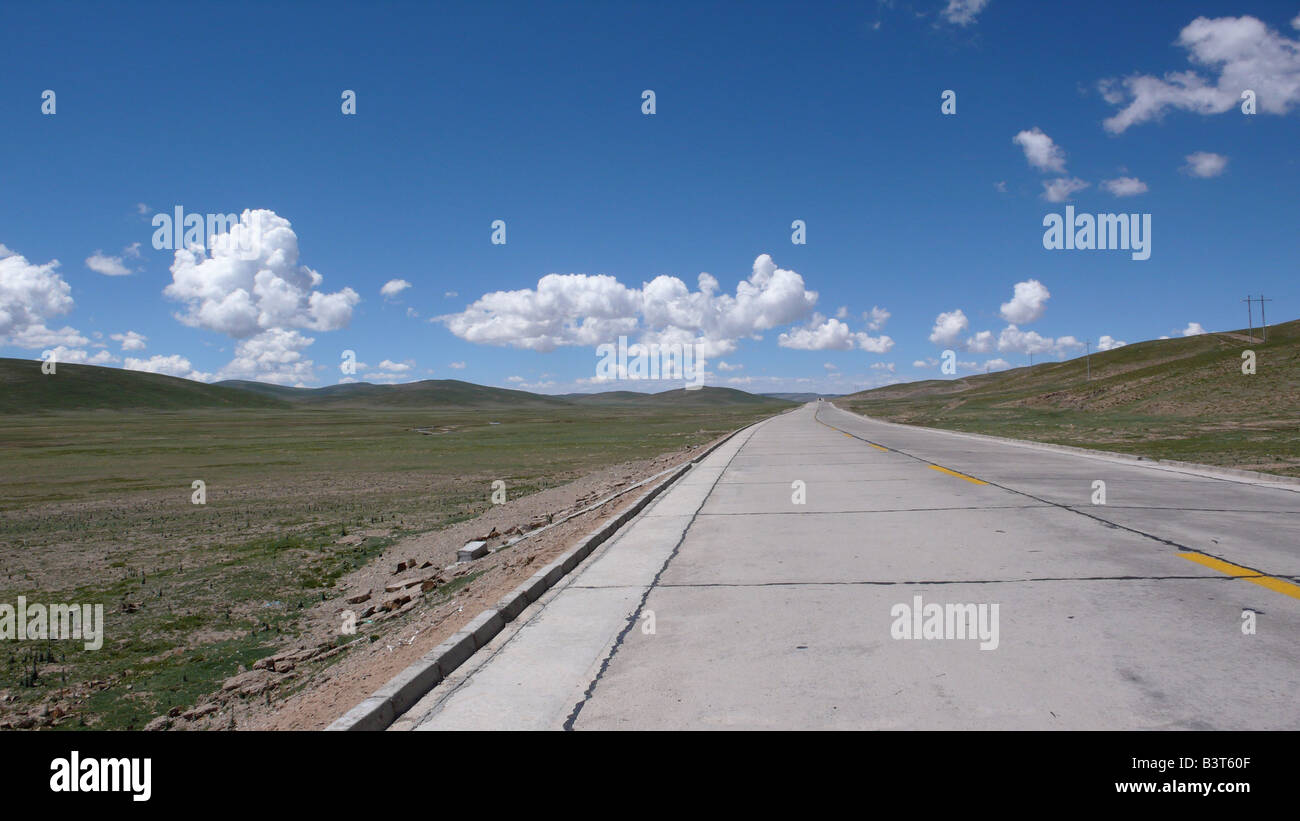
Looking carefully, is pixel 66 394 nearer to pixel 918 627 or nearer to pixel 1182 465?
pixel 1182 465

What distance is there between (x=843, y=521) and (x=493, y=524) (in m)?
8.61

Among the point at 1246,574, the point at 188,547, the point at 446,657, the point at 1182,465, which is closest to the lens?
the point at 446,657

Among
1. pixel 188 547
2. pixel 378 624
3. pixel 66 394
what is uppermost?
pixel 66 394

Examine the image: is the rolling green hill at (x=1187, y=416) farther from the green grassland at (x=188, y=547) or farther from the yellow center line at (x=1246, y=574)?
the green grassland at (x=188, y=547)

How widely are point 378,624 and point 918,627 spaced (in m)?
6.71

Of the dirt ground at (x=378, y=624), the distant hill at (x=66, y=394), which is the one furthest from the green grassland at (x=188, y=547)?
the distant hill at (x=66, y=394)

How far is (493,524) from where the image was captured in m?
17.0

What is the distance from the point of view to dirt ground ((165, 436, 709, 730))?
6.07 meters

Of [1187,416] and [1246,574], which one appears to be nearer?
[1246,574]

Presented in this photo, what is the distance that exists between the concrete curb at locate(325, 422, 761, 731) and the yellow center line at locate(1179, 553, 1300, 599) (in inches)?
258

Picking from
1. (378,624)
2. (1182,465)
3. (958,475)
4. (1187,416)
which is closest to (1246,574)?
(378,624)

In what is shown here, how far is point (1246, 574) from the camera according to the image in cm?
705

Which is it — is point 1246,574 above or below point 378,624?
above
